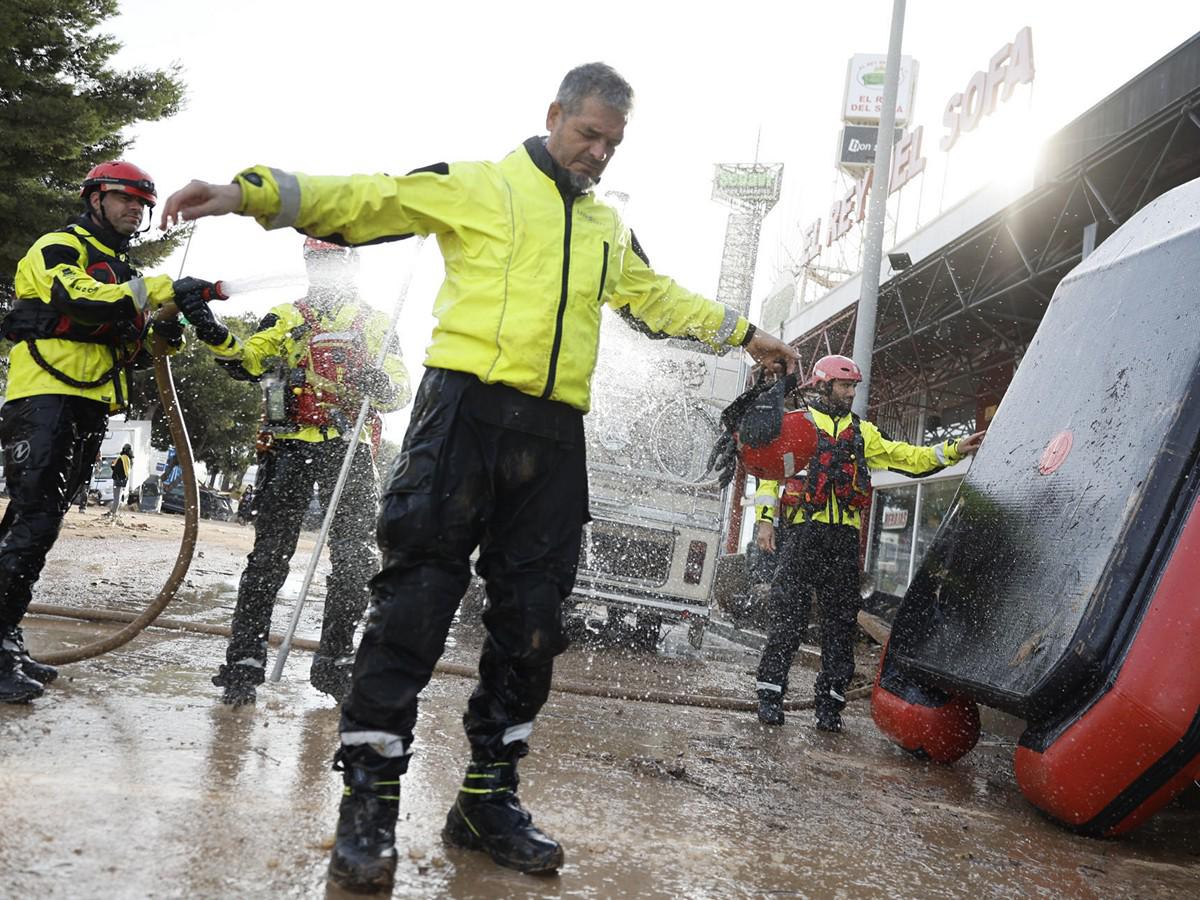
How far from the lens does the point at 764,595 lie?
1271 cm

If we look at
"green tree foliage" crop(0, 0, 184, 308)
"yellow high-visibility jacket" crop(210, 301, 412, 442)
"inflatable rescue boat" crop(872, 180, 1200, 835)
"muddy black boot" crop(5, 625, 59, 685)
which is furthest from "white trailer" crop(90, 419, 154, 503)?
"inflatable rescue boat" crop(872, 180, 1200, 835)

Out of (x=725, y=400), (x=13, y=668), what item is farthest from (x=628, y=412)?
(x=13, y=668)

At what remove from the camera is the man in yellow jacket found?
2312mm

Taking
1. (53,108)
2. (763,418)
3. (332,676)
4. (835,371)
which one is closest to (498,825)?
(763,418)

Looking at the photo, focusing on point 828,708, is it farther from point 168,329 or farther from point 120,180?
point 120,180

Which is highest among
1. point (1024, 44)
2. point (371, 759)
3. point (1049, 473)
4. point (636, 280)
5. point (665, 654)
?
point (1024, 44)

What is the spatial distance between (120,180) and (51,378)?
0.81 m

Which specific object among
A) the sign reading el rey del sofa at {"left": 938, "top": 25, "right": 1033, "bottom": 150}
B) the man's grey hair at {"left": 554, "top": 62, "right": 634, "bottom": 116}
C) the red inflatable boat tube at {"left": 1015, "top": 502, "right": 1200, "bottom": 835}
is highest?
the sign reading el rey del sofa at {"left": 938, "top": 25, "right": 1033, "bottom": 150}

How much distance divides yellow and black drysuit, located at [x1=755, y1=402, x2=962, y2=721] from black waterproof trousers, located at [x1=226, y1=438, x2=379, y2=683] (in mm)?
2201

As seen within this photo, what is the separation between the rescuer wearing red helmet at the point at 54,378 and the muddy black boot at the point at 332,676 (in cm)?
98

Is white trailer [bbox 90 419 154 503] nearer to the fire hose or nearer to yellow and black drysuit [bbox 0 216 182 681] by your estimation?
the fire hose

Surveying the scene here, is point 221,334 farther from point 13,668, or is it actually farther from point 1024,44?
point 1024,44

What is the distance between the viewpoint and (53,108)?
49.5ft

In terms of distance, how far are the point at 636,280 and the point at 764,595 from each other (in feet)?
33.7
